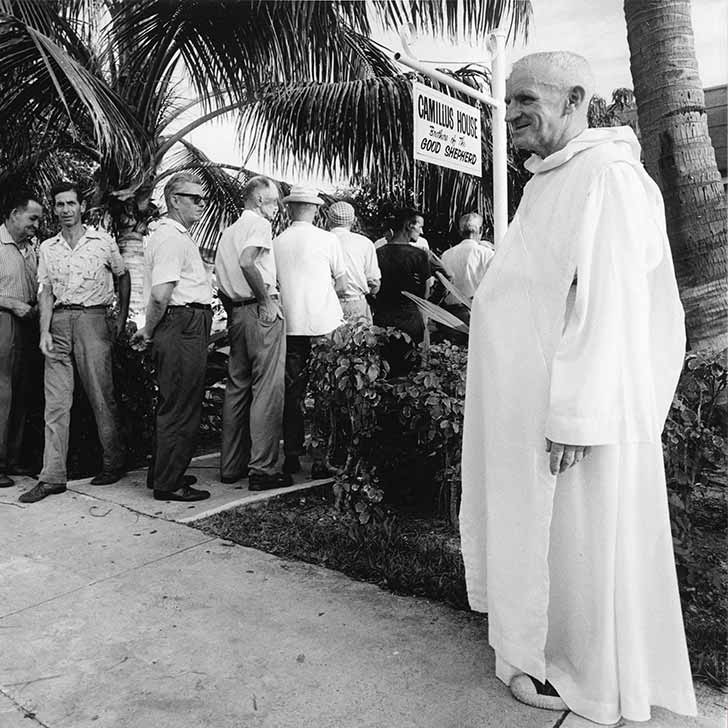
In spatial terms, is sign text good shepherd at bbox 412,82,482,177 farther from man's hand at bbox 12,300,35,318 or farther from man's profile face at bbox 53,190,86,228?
man's hand at bbox 12,300,35,318

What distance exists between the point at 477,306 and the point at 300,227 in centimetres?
294

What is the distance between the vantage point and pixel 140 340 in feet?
15.9

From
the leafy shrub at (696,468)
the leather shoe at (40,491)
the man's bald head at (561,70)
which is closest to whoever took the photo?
the man's bald head at (561,70)

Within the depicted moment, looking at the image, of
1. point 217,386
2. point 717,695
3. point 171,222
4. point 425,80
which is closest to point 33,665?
point 717,695

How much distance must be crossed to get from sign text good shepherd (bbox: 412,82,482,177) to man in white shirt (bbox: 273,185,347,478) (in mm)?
1085

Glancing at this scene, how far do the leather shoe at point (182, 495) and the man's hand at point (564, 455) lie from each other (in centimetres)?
292

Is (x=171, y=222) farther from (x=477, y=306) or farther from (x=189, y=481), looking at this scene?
(x=477, y=306)

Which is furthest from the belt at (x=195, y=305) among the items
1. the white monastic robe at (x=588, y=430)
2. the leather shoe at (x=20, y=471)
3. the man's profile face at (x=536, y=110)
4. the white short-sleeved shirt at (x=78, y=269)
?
the man's profile face at (x=536, y=110)

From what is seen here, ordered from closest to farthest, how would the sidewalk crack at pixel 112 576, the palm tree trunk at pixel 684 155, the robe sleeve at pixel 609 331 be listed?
the robe sleeve at pixel 609 331 < the sidewalk crack at pixel 112 576 < the palm tree trunk at pixel 684 155

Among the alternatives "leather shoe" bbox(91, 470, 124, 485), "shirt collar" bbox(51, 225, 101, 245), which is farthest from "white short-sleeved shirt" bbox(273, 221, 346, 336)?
"leather shoe" bbox(91, 470, 124, 485)

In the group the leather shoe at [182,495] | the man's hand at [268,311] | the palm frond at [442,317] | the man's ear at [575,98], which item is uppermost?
the man's ear at [575,98]

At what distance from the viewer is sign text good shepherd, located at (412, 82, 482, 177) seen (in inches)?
168

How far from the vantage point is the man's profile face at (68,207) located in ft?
15.5

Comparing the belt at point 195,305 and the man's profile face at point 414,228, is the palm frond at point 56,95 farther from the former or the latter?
the man's profile face at point 414,228
